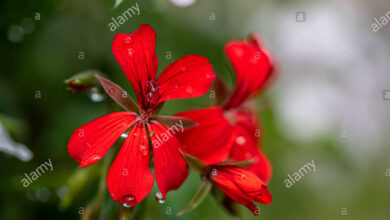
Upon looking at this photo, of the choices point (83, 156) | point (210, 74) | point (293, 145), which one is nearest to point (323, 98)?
point (293, 145)

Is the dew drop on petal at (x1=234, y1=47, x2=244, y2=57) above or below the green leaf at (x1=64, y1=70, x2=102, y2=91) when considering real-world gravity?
below

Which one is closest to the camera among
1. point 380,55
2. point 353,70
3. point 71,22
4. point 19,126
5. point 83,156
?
point 83,156

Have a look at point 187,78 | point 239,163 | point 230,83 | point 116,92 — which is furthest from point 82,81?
point 230,83

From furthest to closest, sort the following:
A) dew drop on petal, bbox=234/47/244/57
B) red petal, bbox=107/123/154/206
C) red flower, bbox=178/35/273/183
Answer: dew drop on petal, bbox=234/47/244/57
red flower, bbox=178/35/273/183
red petal, bbox=107/123/154/206

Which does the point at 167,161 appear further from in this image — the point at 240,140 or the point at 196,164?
the point at 240,140

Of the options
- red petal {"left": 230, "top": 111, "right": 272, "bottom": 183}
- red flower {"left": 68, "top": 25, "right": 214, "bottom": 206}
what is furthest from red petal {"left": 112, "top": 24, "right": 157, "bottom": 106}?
red petal {"left": 230, "top": 111, "right": 272, "bottom": 183}

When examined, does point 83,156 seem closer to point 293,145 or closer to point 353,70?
point 293,145

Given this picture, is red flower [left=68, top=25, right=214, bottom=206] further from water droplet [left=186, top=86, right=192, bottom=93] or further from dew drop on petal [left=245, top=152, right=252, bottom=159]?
dew drop on petal [left=245, top=152, right=252, bottom=159]
